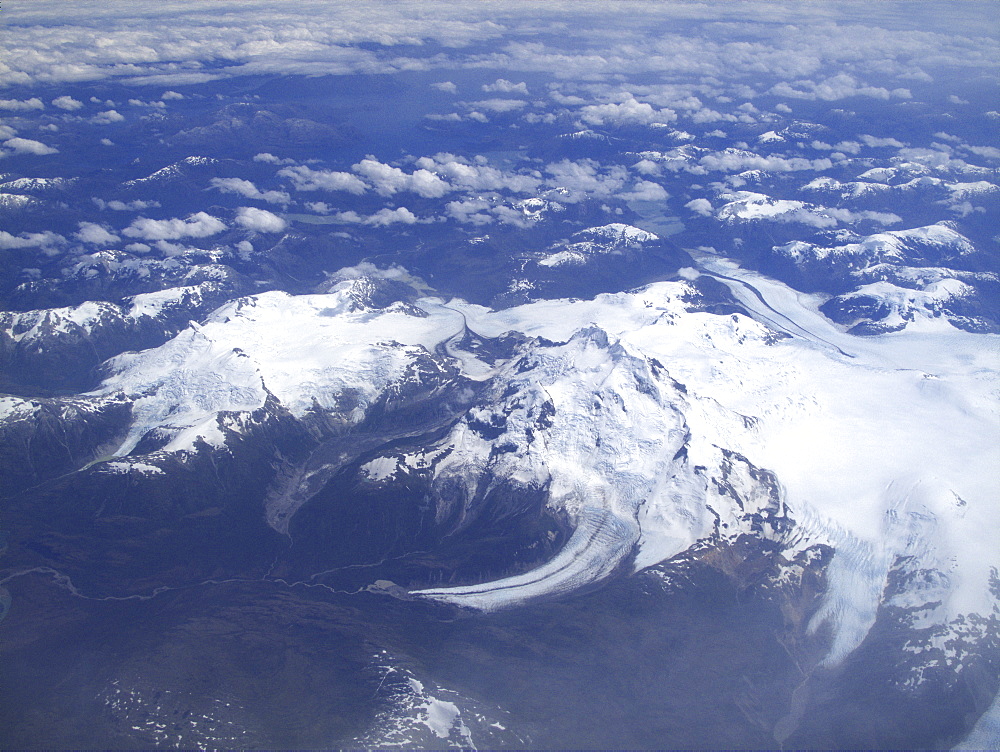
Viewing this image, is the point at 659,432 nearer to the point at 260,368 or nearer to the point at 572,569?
the point at 572,569

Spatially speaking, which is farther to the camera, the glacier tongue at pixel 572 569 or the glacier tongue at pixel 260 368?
the glacier tongue at pixel 260 368

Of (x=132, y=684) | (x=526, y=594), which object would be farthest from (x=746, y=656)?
(x=132, y=684)

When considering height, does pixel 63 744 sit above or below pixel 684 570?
above

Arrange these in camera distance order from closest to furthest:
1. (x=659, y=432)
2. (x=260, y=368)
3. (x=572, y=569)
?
(x=572, y=569) → (x=659, y=432) → (x=260, y=368)

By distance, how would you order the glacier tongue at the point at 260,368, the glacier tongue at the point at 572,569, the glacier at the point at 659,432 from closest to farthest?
the glacier tongue at the point at 572,569
the glacier at the point at 659,432
the glacier tongue at the point at 260,368

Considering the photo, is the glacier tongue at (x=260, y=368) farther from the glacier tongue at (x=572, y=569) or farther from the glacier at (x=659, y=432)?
the glacier tongue at (x=572, y=569)

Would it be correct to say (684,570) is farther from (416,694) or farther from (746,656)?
(416,694)

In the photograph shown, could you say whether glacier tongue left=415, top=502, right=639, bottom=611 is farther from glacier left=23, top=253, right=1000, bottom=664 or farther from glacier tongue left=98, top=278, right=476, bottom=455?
glacier tongue left=98, top=278, right=476, bottom=455

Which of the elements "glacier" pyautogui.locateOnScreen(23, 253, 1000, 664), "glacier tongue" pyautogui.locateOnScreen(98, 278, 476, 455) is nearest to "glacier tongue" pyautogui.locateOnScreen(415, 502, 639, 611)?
"glacier" pyautogui.locateOnScreen(23, 253, 1000, 664)

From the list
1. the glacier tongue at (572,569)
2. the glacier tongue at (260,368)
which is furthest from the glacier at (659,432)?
the glacier tongue at (260,368)

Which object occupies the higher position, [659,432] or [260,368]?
[659,432]

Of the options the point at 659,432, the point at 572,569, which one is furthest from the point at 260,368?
the point at 659,432
